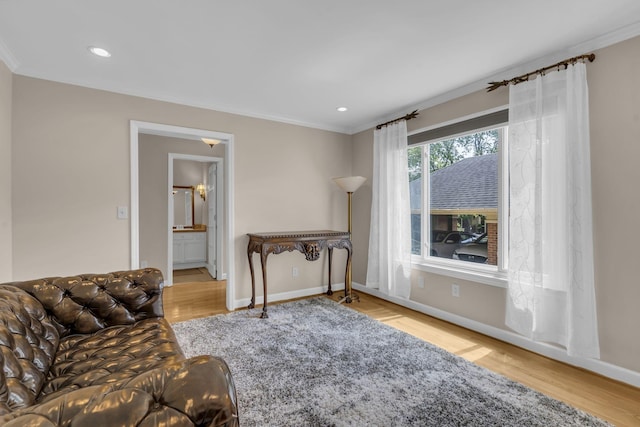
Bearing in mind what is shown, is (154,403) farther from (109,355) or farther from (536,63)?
(536,63)

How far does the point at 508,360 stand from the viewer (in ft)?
8.07

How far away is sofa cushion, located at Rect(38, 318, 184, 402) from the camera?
4.32 ft

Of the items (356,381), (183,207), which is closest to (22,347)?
(356,381)

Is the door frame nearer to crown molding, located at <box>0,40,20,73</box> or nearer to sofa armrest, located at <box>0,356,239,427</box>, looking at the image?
crown molding, located at <box>0,40,20,73</box>

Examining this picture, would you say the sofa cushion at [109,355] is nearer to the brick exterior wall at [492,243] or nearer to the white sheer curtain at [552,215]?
the white sheer curtain at [552,215]

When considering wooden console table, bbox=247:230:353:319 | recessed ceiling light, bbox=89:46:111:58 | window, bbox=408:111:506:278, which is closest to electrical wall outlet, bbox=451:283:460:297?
window, bbox=408:111:506:278

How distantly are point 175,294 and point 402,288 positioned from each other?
3.13m

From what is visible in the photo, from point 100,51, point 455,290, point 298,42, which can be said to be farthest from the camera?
point 455,290

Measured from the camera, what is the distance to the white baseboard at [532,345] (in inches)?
84.0

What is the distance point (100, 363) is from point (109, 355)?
0.08 meters

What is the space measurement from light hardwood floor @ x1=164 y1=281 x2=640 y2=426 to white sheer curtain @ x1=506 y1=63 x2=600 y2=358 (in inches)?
7.6

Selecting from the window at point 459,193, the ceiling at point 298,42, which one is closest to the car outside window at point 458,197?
the window at point 459,193

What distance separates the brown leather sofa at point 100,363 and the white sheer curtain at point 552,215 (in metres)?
2.58

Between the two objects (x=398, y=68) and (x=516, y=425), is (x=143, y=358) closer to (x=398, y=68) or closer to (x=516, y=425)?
(x=516, y=425)
